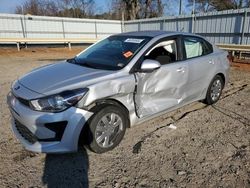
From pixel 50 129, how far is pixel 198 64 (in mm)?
2960

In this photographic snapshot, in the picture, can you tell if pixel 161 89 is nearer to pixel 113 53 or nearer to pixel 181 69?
pixel 181 69

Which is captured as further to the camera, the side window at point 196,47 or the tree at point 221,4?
the tree at point 221,4

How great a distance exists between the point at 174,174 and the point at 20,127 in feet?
6.79

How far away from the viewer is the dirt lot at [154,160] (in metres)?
2.72

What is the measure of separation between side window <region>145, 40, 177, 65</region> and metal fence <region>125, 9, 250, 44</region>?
956cm

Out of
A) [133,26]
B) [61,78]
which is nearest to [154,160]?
[61,78]

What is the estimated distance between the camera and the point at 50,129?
9.14 feet

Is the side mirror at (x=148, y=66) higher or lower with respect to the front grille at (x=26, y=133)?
higher

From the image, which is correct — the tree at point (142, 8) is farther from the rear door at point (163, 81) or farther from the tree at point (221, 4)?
the rear door at point (163, 81)

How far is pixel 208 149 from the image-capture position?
3.38 meters

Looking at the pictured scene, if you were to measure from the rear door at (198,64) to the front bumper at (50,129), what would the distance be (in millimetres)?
2245

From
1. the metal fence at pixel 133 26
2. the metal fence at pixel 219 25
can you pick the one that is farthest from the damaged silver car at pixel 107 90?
the metal fence at pixel 133 26

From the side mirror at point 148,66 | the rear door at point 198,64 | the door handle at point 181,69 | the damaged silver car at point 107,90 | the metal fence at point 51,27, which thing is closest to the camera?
the damaged silver car at point 107,90

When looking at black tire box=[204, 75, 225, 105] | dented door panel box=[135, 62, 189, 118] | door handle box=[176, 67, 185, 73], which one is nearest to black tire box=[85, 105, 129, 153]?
dented door panel box=[135, 62, 189, 118]
